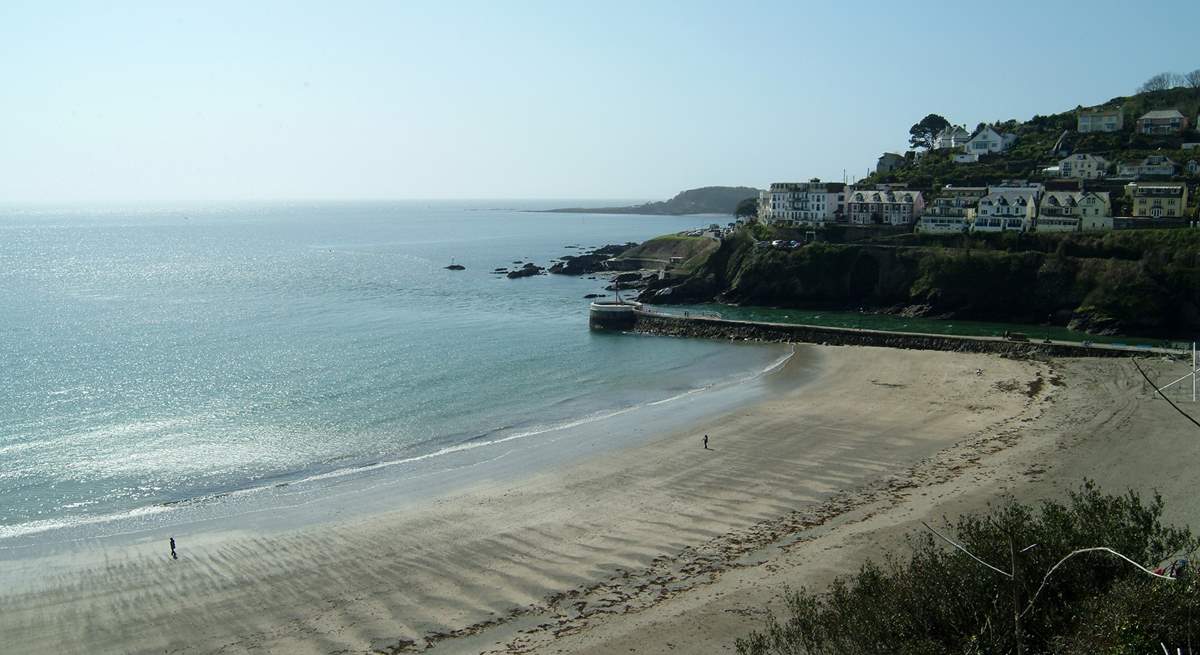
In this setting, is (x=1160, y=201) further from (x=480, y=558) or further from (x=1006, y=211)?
(x=480, y=558)

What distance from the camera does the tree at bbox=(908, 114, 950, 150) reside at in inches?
5325

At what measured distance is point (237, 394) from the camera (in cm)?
4266

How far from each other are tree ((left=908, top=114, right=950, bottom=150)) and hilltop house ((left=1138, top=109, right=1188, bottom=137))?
36.4 m

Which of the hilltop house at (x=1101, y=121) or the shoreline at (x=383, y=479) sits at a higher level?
the hilltop house at (x=1101, y=121)

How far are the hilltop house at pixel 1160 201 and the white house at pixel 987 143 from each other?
39.7m

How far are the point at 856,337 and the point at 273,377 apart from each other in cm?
3803

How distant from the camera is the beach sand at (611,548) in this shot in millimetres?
18625

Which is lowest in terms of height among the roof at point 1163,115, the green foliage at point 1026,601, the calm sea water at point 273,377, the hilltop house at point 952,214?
the calm sea water at point 273,377

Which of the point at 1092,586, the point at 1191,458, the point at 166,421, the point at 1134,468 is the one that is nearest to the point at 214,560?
the point at 166,421

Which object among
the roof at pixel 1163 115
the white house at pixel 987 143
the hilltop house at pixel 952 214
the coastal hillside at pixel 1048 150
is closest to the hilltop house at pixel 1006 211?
the hilltop house at pixel 952 214

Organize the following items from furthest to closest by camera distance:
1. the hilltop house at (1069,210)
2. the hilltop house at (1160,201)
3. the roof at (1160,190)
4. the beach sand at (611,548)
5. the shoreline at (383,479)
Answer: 1. the hilltop house at (1069,210)
2. the roof at (1160,190)
3. the hilltop house at (1160,201)
4. the shoreline at (383,479)
5. the beach sand at (611,548)

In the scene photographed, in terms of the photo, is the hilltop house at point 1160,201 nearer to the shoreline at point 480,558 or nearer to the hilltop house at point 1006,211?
the hilltop house at point 1006,211

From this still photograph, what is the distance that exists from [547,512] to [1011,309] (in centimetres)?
5088

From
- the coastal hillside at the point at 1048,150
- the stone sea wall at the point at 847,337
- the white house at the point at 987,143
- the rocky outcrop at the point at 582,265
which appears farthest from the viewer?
the white house at the point at 987,143
